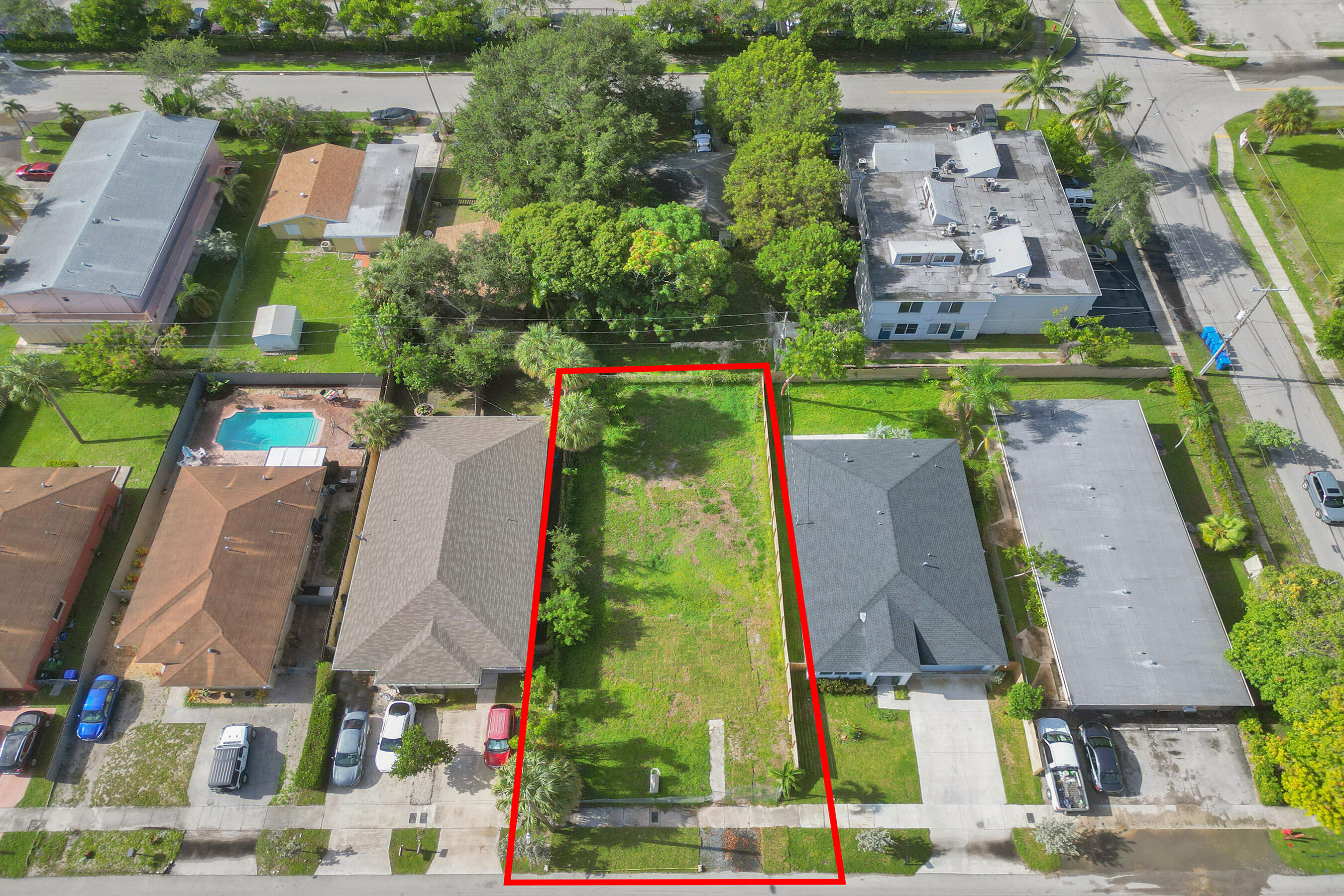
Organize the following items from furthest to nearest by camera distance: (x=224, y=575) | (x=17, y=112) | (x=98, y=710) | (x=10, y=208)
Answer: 1. (x=17, y=112)
2. (x=10, y=208)
3. (x=224, y=575)
4. (x=98, y=710)

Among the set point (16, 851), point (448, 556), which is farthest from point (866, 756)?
point (16, 851)

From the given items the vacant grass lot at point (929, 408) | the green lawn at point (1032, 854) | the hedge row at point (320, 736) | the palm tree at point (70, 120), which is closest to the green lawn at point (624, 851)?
the hedge row at point (320, 736)

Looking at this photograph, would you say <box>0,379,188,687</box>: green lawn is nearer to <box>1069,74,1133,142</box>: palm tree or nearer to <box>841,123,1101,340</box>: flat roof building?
<box>841,123,1101,340</box>: flat roof building

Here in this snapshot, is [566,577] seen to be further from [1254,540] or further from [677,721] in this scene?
[1254,540]

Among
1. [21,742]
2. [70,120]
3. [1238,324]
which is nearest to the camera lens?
[21,742]

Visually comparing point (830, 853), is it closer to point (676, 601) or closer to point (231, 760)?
point (676, 601)

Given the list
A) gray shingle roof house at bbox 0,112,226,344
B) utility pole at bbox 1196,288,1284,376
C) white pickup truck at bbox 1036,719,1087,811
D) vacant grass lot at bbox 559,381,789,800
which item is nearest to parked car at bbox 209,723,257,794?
vacant grass lot at bbox 559,381,789,800

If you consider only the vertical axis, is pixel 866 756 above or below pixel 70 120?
below
